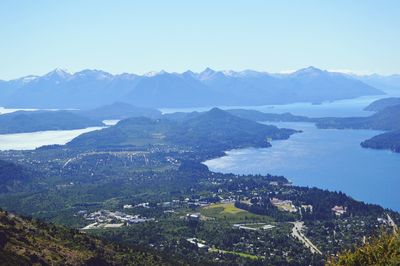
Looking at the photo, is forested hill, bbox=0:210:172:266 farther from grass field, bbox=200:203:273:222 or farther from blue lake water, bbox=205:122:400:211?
blue lake water, bbox=205:122:400:211

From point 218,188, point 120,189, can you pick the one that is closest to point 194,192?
point 218,188

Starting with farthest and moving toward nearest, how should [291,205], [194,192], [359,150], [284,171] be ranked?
[359,150], [284,171], [194,192], [291,205]

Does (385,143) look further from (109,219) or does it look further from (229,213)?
(109,219)

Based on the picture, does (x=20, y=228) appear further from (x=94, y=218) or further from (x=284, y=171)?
(x=284, y=171)

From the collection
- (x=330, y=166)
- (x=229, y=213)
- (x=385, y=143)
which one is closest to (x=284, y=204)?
(x=229, y=213)

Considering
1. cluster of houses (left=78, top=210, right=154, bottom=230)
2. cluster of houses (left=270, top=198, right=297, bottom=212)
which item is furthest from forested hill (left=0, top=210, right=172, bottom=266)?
cluster of houses (left=270, top=198, right=297, bottom=212)
